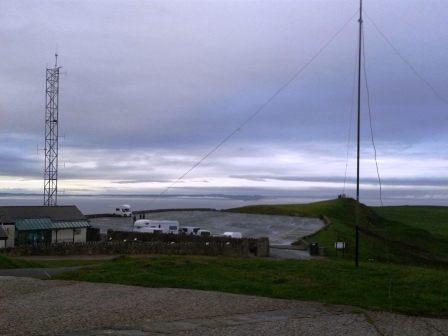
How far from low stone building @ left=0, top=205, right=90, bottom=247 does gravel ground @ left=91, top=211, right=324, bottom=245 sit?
6585 millimetres

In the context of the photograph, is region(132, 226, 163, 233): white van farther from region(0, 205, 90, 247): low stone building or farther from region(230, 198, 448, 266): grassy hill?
region(230, 198, 448, 266): grassy hill

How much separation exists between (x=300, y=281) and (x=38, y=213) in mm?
31406

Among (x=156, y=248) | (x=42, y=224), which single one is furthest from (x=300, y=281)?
(x=42, y=224)

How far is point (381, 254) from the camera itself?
36594mm

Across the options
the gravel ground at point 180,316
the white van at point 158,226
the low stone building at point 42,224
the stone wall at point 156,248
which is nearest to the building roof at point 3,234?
the low stone building at point 42,224

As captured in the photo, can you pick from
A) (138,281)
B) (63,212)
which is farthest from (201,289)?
(63,212)

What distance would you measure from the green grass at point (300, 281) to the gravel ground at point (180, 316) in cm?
85

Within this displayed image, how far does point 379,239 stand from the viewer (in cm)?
4756

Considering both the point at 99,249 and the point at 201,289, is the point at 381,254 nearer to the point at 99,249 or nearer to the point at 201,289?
the point at 99,249

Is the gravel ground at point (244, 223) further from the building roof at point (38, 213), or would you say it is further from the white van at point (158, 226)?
the building roof at point (38, 213)

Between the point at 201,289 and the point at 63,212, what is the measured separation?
107 ft

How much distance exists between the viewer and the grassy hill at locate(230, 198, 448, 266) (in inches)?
1447

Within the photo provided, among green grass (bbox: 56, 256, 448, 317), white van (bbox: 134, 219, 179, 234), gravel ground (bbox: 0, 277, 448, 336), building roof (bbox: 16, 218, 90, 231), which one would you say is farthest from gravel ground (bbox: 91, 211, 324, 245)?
gravel ground (bbox: 0, 277, 448, 336)

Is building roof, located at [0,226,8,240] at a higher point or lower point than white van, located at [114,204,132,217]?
lower
